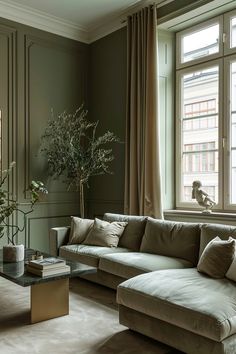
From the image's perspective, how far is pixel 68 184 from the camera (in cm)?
548

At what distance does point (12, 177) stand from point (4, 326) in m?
2.40

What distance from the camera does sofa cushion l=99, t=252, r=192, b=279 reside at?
129 inches

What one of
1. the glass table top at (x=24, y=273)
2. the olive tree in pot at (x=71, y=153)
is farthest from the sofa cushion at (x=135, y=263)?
the olive tree in pot at (x=71, y=153)

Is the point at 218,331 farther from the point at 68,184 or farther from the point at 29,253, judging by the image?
the point at 68,184

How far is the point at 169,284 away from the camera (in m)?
2.61

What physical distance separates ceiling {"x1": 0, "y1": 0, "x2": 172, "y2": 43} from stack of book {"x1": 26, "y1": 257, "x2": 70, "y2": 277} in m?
3.40

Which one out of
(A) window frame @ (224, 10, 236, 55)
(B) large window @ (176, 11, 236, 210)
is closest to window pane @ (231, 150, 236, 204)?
(B) large window @ (176, 11, 236, 210)

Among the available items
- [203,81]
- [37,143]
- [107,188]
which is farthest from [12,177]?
[203,81]

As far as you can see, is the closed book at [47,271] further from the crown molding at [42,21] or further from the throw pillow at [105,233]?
the crown molding at [42,21]

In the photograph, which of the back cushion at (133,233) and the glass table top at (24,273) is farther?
the back cushion at (133,233)

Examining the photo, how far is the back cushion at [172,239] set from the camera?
353 cm

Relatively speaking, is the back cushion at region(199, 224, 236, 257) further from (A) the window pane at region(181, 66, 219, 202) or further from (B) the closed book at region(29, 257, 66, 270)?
(B) the closed book at region(29, 257, 66, 270)

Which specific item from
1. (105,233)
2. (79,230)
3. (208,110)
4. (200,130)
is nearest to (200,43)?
(208,110)

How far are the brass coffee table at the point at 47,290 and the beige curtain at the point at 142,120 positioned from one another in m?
1.66
